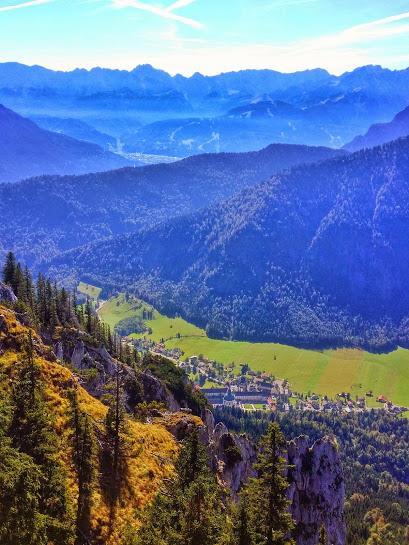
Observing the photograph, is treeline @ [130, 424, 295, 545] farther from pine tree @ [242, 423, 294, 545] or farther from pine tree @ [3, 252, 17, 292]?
pine tree @ [3, 252, 17, 292]

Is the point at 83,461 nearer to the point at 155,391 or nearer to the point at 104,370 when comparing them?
the point at 104,370

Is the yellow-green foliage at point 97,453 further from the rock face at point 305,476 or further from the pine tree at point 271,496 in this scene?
the rock face at point 305,476

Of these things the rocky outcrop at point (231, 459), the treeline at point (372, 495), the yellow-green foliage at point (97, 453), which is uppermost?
the yellow-green foliage at point (97, 453)

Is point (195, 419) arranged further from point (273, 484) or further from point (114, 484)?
point (273, 484)

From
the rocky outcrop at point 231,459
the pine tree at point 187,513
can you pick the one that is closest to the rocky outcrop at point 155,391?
the rocky outcrop at point 231,459

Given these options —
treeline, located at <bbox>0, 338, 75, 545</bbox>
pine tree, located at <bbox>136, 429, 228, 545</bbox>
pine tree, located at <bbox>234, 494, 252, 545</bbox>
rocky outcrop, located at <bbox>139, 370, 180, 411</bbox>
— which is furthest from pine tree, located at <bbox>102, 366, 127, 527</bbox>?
rocky outcrop, located at <bbox>139, 370, 180, 411</bbox>
